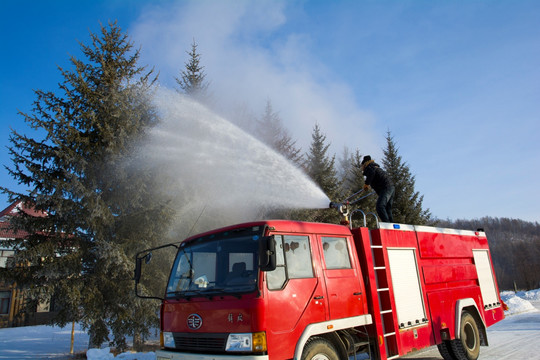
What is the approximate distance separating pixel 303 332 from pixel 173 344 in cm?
180

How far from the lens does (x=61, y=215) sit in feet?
34.2

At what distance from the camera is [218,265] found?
15.7 ft

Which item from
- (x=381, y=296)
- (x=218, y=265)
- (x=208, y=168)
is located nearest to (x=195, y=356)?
(x=218, y=265)

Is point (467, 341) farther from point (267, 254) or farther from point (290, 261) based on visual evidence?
point (267, 254)

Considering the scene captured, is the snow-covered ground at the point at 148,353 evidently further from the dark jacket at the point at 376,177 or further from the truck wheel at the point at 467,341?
the dark jacket at the point at 376,177

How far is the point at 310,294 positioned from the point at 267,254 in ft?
3.65

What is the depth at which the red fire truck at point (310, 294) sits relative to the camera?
4.14 metres

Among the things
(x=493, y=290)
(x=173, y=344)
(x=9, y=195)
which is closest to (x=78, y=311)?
(x=9, y=195)

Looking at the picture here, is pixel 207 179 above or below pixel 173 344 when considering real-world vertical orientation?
above

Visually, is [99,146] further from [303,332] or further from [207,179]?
[303,332]

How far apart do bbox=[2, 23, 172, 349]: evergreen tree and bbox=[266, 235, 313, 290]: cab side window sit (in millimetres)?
7583

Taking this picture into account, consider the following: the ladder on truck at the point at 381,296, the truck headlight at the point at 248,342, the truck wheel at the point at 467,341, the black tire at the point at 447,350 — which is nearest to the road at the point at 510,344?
the truck wheel at the point at 467,341

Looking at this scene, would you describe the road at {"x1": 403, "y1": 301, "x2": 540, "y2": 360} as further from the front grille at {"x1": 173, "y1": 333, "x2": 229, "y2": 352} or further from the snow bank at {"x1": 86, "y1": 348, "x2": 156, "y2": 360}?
the snow bank at {"x1": 86, "y1": 348, "x2": 156, "y2": 360}

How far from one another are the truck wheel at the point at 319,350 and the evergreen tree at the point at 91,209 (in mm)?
7720
